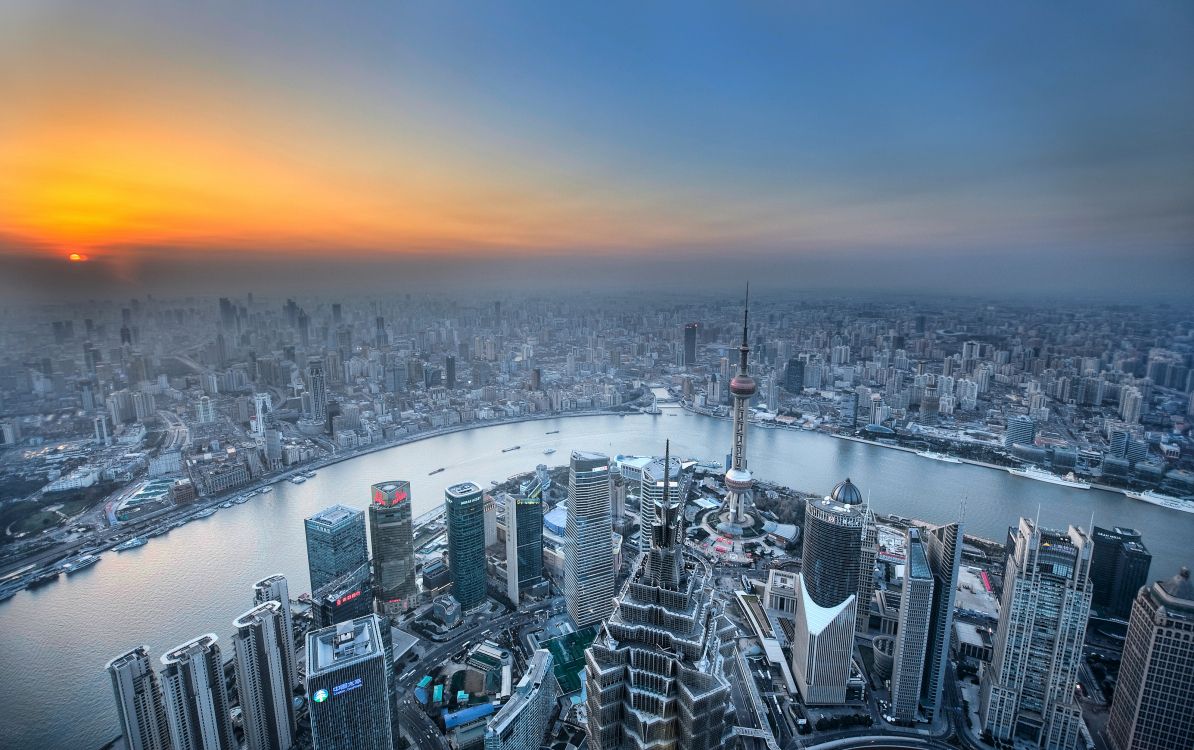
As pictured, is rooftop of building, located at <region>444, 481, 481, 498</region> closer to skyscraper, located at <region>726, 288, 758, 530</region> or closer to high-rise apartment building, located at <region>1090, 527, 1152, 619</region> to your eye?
skyscraper, located at <region>726, 288, 758, 530</region>

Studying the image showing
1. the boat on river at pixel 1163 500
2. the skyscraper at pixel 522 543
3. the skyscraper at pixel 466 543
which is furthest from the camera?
the boat on river at pixel 1163 500

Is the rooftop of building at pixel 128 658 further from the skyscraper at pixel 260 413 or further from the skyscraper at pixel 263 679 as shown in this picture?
the skyscraper at pixel 260 413

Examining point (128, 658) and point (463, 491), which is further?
point (463, 491)

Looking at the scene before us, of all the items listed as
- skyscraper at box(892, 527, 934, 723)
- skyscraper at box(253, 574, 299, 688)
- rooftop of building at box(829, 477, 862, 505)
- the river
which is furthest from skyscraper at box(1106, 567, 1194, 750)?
skyscraper at box(253, 574, 299, 688)

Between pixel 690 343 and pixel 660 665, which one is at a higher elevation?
pixel 660 665

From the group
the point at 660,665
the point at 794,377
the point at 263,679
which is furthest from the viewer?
the point at 794,377

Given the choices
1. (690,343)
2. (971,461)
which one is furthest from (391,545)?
(690,343)

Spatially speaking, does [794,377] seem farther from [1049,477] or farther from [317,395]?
[317,395]

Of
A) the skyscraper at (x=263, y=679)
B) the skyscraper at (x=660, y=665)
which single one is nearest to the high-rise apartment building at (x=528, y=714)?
the skyscraper at (x=263, y=679)
